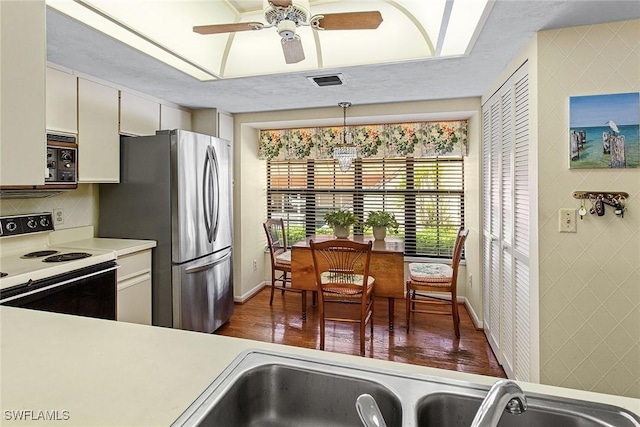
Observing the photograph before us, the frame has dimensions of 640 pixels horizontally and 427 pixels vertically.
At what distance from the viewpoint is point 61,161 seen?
2.47m

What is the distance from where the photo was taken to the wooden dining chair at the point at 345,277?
8.95 feet

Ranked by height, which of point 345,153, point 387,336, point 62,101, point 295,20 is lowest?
point 387,336

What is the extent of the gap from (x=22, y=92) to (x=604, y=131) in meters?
2.32

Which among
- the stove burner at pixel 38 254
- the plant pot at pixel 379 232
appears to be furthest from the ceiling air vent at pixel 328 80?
the stove burner at pixel 38 254

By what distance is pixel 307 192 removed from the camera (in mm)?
4648

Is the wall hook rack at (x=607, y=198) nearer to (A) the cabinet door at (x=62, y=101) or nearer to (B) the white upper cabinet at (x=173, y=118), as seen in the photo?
(A) the cabinet door at (x=62, y=101)

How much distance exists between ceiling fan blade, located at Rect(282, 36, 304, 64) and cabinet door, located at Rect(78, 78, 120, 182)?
5.90 feet

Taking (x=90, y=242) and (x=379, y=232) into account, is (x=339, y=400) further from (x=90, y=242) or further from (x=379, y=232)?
(x=379, y=232)

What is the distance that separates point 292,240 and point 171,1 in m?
3.13

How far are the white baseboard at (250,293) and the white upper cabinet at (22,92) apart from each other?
11.5ft

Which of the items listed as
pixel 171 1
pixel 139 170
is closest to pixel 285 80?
pixel 171 1

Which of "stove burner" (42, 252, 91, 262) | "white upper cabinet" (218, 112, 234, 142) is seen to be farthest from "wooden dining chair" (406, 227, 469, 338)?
"stove burner" (42, 252, 91, 262)

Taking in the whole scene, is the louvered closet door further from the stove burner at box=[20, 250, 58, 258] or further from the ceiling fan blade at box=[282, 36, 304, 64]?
the stove burner at box=[20, 250, 58, 258]

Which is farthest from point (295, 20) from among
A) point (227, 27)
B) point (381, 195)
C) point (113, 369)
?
point (381, 195)
